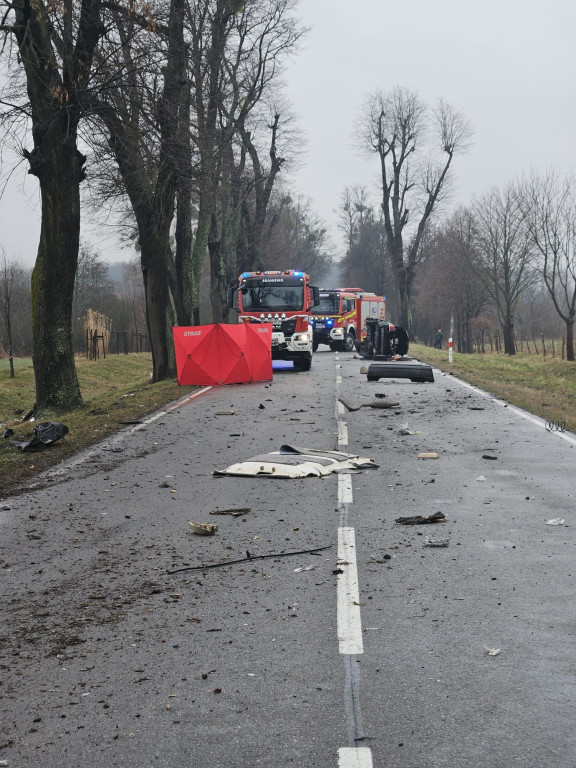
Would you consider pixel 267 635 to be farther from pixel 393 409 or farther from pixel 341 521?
pixel 393 409

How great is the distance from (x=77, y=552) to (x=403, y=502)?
3.22 metres

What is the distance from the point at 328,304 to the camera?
45.9 metres

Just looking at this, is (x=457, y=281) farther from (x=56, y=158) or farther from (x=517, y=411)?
(x=56, y=158)

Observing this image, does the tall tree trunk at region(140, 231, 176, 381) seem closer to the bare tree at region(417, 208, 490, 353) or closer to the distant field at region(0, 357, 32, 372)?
the distant field at region(0, 357, 32, 372)

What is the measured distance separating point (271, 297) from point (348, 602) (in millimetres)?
23658

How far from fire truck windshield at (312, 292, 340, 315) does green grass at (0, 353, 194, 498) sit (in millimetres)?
11729

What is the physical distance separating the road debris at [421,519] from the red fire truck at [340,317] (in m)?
37.5

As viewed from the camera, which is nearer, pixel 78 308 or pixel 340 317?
pixel 340 317

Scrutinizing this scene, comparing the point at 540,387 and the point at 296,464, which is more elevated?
the point at 296,464

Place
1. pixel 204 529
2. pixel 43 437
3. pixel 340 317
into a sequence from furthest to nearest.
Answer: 1. pixel 340 317
2. pixel 43 437
3. pixel 204 529

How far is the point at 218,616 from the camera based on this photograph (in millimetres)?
5586

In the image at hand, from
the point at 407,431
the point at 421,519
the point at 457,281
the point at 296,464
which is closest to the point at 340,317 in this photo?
the point at 457,281

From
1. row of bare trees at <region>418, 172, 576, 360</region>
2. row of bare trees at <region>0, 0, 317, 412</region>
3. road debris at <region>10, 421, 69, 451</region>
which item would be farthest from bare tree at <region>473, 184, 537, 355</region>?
road debris at <region>10, 421, 69, 451</region>

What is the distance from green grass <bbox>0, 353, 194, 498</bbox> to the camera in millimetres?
11727
